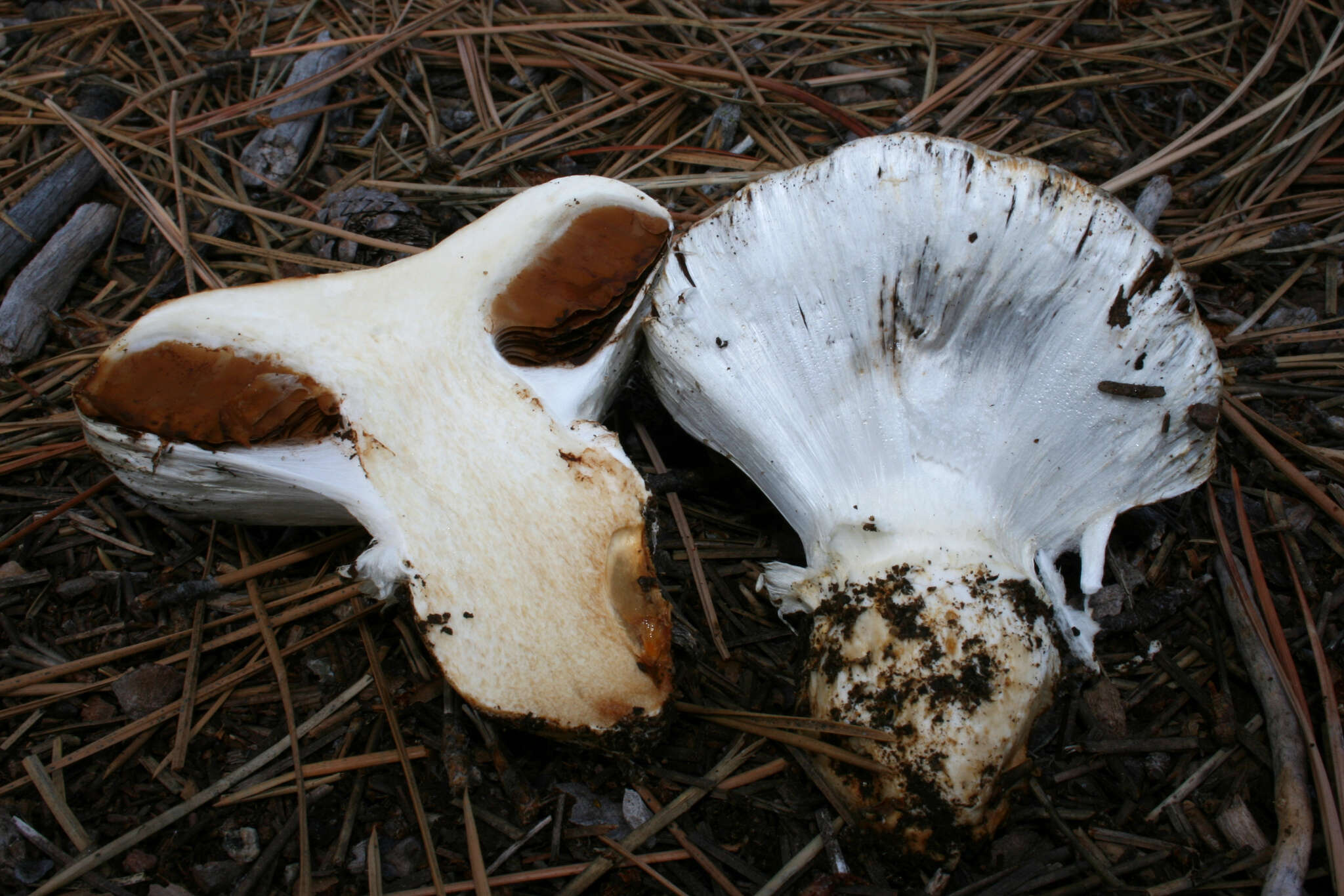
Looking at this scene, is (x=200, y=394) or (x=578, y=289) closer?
(x=200, y=394)

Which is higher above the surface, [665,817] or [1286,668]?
[1286,668]

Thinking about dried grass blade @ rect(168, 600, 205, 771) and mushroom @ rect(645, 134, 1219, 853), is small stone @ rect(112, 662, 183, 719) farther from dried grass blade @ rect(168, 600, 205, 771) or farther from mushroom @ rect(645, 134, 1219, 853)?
mushroom @ rect(645, 134, 1219, 853)

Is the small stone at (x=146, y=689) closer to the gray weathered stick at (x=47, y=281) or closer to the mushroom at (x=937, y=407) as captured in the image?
the gray weathered stick at (x=47, y=281)

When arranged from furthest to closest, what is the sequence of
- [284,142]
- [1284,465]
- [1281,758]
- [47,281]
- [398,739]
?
[284,142], [47,281], [1284,465], [398,739], [1281,758]

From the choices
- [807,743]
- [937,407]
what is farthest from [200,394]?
[937,407]

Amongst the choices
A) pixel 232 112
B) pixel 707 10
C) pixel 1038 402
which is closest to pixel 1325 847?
pixel 1038 402

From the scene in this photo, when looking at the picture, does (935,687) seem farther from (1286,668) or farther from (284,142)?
(284,142)
